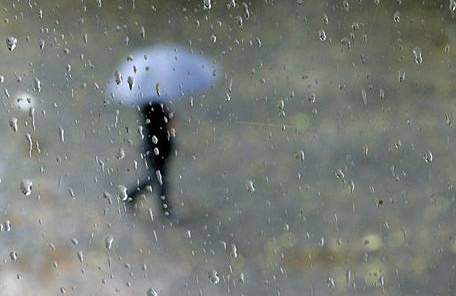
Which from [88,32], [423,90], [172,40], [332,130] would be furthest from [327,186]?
[88,32]

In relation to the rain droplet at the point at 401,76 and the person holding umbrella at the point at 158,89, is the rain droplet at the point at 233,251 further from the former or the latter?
the rain droplet at the point at 401,76

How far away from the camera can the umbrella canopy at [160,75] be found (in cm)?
104

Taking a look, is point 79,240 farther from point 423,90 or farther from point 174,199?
point 423,90

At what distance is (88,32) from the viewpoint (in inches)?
40.2

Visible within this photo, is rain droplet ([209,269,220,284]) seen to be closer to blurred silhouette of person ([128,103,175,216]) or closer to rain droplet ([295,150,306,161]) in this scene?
blurred silhouette of person ([128,103,175,216])

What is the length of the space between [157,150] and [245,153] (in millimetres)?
146

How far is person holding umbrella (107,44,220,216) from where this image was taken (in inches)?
40.8

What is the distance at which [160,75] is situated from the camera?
1.04 m

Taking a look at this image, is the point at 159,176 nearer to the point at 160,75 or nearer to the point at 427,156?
the point at 160,75

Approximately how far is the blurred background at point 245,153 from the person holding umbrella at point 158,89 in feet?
0.05

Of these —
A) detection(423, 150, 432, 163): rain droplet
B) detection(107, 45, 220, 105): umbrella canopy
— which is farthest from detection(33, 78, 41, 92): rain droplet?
detection(423, 150, 432, 163): rain droplet

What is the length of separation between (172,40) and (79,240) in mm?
354

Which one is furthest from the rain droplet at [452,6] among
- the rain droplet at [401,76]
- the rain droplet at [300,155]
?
the rain droplet at [300,155]

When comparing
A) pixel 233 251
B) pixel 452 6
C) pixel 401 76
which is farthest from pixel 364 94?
pixel 233 251
